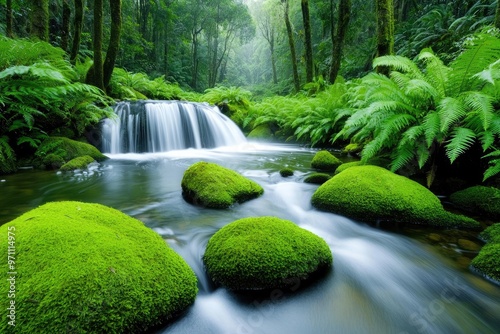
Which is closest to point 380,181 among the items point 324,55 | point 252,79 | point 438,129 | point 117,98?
point 438,129

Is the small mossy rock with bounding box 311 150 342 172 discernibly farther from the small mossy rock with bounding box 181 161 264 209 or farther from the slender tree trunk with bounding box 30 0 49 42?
the slender tree trunk with bounding box 30 0 49 42

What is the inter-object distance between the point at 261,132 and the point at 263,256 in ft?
32.6

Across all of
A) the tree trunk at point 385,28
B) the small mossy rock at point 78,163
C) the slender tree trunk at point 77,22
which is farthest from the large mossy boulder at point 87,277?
the slender tree trunk at point 77,22

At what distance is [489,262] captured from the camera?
218 centimetres

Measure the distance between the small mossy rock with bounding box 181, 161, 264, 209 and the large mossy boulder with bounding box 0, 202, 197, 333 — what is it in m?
1.69

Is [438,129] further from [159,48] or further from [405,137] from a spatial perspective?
[159,48]

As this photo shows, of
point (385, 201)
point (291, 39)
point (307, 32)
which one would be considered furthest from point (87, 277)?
point (291, 39)

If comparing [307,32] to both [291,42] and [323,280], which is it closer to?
[291,42]

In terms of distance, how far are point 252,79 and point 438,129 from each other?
184 ft

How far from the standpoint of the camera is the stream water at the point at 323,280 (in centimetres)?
177

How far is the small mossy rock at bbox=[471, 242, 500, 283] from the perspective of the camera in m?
2.12

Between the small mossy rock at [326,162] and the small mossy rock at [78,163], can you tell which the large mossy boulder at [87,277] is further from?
the small mossy rock at [326,162]

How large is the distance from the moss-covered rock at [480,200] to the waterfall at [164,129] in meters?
7.95

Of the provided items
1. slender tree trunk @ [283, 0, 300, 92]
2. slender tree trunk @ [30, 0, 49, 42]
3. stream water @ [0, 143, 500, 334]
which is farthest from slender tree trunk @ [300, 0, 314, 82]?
stream water @ [0, 143, 500, 334]
